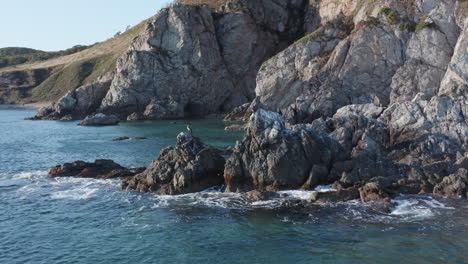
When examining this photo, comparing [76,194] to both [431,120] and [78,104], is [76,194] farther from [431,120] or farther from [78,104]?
[78,104]

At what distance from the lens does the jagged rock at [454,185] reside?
31250mm

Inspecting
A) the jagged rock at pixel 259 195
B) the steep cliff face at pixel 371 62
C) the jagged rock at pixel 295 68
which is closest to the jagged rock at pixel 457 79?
the steep cliff face at pixel 371 62

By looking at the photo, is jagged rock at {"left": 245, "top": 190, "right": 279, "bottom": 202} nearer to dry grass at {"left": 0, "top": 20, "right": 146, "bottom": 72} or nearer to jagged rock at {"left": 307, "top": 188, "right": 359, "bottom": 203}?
jagged rock at {"left": 307, "top": 188, "right": 359, "bottom": 203}

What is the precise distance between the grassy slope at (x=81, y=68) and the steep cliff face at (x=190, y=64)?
127 feet

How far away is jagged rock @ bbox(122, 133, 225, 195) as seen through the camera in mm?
35156

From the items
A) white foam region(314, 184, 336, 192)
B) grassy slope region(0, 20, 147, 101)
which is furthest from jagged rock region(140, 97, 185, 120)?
white foam region(314, 184, 336, 192)

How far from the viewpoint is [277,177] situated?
34531 millimetres

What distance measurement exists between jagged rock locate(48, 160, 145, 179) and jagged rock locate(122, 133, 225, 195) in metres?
3.55

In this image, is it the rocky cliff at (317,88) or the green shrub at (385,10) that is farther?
the green shrub at (385,10)

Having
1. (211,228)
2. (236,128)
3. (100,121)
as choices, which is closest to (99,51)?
(100,121)

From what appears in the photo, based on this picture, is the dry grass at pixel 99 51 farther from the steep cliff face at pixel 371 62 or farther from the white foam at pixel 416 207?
the white foam at pixel 416 207

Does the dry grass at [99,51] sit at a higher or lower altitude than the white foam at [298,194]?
higher

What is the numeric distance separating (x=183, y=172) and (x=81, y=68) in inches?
5091

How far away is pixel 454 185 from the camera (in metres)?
31.6
